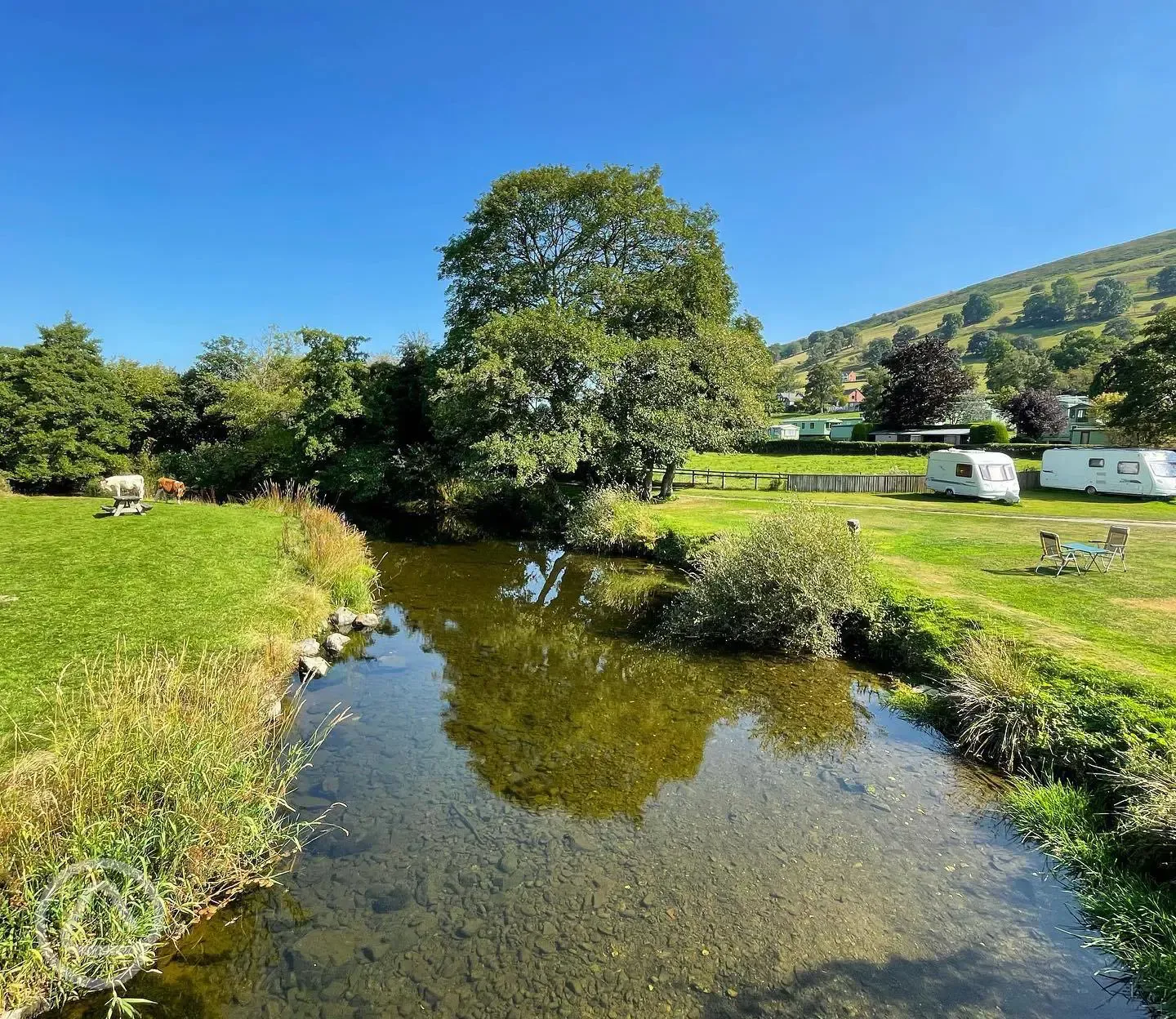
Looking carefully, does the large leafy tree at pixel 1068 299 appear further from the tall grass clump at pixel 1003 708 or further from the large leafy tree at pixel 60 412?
the large leafy tree at pixel 60 412

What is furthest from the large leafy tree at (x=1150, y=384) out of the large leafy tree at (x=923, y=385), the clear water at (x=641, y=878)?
the clear water at (x=641, y=878)

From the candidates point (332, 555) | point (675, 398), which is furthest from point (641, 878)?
point (675, 398)

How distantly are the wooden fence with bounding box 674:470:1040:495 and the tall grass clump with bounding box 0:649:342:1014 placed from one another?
30.1 metres

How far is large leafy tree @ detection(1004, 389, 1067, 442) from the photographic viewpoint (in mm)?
49750

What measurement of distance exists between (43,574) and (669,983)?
12925mm

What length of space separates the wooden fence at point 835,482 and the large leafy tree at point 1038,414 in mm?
23634

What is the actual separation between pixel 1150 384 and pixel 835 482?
Result: 16.8 meters

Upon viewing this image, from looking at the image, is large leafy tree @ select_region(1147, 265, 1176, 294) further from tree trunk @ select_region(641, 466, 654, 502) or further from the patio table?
the patio table

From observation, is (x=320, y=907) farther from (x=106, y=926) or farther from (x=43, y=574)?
(x=43, y=574)

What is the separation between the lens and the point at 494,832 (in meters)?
6.61

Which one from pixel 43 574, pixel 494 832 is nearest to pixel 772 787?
pixel 494 832

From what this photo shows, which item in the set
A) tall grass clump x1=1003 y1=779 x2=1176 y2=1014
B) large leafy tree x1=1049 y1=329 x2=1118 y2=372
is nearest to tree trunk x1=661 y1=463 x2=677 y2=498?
tall grass clump x1=1003 y1=779 x2=1176 y2=1014

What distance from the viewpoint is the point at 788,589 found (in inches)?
472

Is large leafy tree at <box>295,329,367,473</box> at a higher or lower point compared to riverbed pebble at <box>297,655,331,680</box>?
higher
